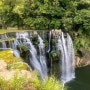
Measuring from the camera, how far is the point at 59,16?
17.6 m

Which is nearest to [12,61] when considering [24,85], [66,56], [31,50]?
[31,50]

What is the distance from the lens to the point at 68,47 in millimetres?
17062

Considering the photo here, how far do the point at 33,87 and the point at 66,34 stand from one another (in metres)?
11.0

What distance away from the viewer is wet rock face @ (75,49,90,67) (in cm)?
1728

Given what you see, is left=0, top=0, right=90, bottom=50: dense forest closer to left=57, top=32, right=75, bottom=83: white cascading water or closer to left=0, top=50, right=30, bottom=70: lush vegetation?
left=57, top=32, right=75, bottom=83: white cascading water

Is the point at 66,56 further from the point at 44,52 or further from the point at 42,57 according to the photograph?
the point at 42,57

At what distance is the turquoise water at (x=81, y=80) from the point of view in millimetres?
14039

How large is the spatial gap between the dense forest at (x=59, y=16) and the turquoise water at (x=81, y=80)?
5.11 ft

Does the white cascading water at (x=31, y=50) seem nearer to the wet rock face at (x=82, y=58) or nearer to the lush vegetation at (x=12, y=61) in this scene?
the lush vegetation at (x=12, y=61)

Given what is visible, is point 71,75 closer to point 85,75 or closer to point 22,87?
point 85,75

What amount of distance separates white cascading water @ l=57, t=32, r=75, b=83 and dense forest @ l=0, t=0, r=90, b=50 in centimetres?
50

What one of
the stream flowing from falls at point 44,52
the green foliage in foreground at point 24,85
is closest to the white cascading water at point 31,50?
the stream flowing from falls at point 44,52

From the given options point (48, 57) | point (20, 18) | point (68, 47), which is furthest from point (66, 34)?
point (20, 18)

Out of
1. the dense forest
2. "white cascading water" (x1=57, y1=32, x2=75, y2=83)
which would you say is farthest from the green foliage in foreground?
the dense forest
